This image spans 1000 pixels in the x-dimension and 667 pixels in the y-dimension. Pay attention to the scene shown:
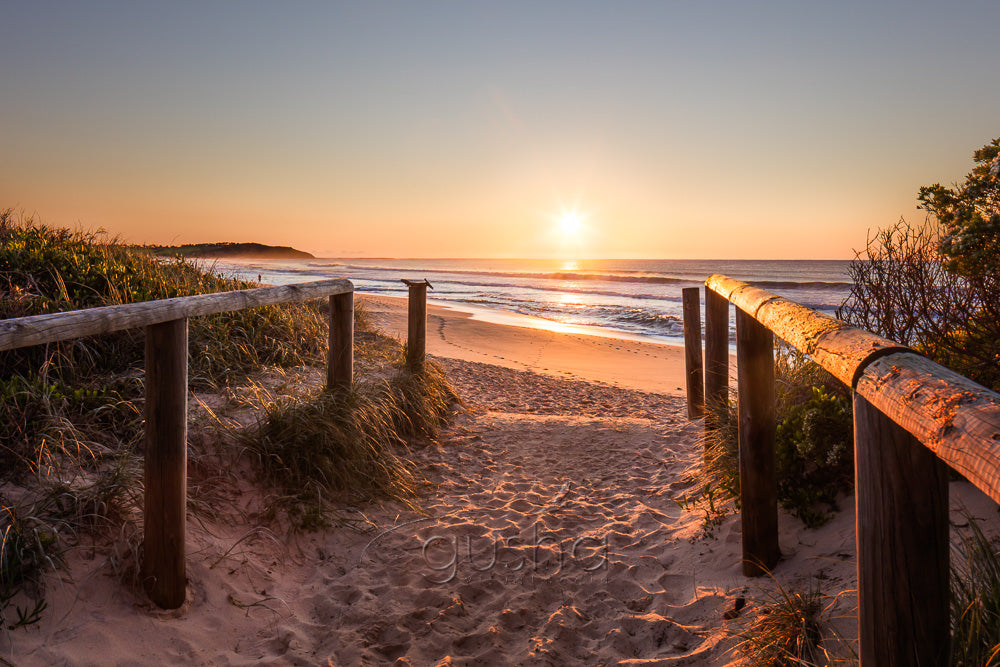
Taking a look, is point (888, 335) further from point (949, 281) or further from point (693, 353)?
point (693, 353)

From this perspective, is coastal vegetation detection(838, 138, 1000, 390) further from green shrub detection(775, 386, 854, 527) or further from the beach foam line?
the beach foam line

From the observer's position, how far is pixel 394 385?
6.38m

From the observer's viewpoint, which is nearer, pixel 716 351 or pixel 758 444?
pixel 758 444

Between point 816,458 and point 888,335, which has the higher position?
point 888,335

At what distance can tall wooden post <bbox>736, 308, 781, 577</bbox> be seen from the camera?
3.16 metres

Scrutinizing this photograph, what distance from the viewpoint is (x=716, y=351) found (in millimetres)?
5402

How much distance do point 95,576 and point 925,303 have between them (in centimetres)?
580

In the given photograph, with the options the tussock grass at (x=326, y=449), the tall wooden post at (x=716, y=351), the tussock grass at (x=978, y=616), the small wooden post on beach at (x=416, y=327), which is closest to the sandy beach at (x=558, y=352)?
the tall wooden post at (x=716, y=351)

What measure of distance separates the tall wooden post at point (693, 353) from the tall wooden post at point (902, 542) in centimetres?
570

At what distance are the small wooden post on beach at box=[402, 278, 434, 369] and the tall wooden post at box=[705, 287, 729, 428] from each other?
3231mm

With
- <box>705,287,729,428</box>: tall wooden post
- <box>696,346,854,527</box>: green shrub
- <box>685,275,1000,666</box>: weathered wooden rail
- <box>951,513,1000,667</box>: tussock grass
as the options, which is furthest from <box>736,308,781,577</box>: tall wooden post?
<box>705,287,729,428</box>: tall wooden post

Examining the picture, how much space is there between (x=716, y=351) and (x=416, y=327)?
345cm

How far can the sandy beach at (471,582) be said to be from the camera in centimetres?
275

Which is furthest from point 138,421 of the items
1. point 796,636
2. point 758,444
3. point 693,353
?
point 693,353
